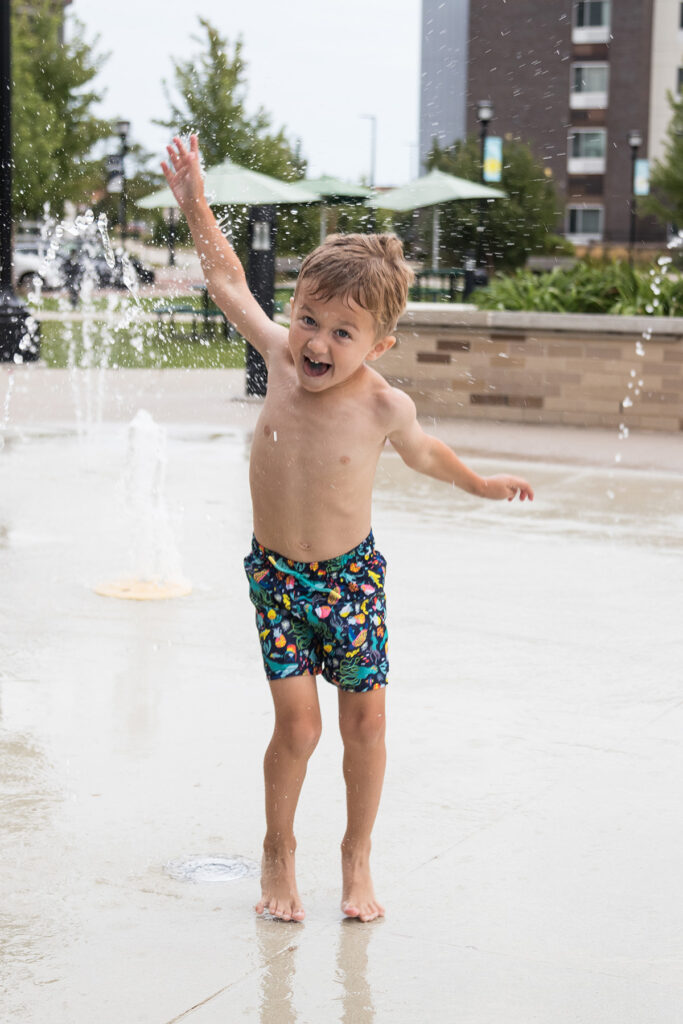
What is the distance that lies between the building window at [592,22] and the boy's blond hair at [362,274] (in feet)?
233

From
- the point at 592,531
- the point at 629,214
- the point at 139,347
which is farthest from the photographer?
the point at 629,214

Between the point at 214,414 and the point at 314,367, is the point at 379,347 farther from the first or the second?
the point at 214,414

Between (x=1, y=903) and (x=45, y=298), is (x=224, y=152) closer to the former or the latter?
(x=45, y=298)

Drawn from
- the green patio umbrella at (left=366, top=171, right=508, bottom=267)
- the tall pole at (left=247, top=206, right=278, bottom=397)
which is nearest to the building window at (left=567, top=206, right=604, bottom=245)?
the green patio umbrella at (left=366, top=171, right=508, bottom=267)

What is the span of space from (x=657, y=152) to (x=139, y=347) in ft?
170

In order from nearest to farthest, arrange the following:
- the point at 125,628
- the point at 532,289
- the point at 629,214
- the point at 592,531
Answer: the point at 125,628 < the point at 592,531 < the point at 532,289 < the point at 629,214

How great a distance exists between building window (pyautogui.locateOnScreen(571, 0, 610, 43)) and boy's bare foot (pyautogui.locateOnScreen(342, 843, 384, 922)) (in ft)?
234

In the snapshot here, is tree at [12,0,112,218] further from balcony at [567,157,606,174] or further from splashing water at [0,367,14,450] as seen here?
balcony at [567,157,606,174]

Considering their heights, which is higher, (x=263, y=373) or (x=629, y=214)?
(x=629, y=214)

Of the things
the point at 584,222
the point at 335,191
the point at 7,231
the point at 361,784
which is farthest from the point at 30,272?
the point at 584,222

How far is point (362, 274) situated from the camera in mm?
2912

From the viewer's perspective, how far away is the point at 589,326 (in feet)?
40.6

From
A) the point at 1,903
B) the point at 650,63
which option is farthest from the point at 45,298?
the point at 650,63

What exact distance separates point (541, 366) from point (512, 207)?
3384cm
